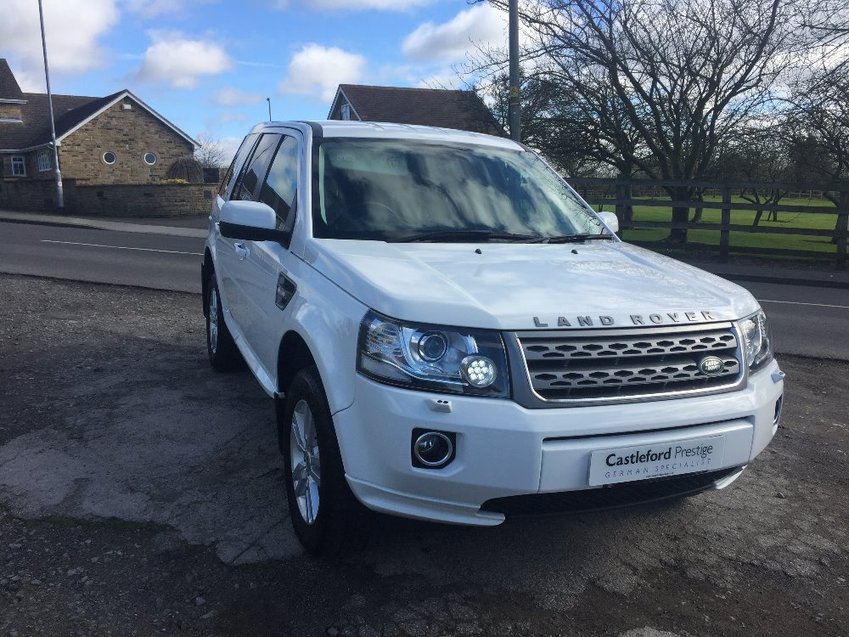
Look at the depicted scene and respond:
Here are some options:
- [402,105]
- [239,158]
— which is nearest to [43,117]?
[402,105]

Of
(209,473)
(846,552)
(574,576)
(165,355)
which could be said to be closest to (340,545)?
(574,576)

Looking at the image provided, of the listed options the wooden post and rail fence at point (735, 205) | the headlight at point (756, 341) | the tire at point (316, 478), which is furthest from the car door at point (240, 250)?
the wooden post and rail fence at point (735, 205)

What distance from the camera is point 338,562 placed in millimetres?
3258

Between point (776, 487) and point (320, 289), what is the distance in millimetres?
2783

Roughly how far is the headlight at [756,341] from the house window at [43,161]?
46.1 m

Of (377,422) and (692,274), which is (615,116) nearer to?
(692,274)

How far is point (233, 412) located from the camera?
17.0ft

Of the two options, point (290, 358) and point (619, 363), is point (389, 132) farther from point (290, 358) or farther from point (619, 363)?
point (619, 363)

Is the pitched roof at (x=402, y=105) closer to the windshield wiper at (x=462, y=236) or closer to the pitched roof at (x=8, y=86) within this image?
the pitched roof at (x=8, y=86)

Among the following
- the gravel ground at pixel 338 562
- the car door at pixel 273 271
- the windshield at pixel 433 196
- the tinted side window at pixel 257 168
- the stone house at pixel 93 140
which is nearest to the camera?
the gravel ground at pixel 338 562

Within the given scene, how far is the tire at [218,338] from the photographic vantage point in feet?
19.1

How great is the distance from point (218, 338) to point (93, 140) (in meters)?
42.3

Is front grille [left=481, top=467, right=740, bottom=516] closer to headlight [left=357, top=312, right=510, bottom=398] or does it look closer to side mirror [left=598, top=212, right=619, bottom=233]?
headlight [left=357, top=312, right=510, bottom=398]

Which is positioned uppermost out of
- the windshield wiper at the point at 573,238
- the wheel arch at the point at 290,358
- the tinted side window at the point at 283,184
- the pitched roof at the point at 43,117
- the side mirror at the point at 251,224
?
the pitched roof at the point at 43,117
